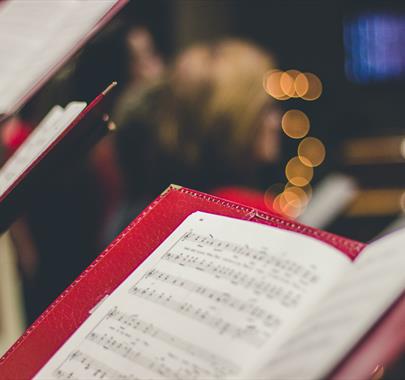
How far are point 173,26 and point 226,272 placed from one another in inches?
157

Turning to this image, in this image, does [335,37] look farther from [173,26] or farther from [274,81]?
[173,26]

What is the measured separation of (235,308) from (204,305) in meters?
0.04

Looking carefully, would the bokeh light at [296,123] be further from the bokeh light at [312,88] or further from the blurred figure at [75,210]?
the blurred figure at [75,210]

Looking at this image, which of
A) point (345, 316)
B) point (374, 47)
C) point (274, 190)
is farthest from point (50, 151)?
point (374, 47)

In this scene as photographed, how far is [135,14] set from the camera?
4.43m

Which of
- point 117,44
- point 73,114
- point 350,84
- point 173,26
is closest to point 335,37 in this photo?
point 350,84

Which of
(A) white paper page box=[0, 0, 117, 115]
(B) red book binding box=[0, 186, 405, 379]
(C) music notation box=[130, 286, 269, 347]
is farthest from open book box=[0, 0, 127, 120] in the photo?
(C) music notation box=[130, 286, 269, 347]

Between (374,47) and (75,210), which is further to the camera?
(374,47)

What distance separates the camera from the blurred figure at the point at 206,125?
197 cm

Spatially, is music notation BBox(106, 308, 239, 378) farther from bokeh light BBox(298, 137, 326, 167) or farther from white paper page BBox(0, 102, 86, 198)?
bokeh light BBox(298, 137, 326, 167)

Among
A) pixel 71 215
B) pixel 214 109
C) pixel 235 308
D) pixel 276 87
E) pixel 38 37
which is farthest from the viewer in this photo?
pixel 276 87

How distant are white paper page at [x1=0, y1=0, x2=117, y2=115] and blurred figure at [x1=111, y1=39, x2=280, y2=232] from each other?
2.69 ft

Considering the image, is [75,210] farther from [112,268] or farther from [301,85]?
[301,85]

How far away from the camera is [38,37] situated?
1104 mm
